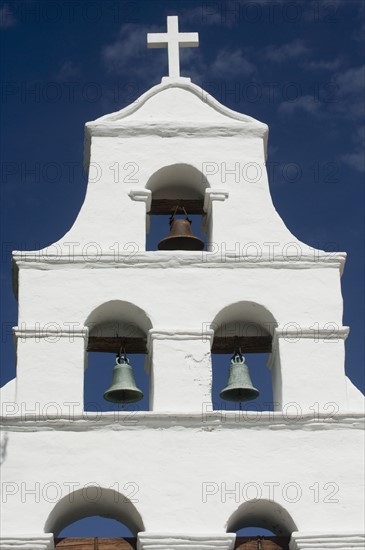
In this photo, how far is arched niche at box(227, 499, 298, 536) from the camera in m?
16.7

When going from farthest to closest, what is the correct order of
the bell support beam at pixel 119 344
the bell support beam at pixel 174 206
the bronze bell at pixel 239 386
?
the bell support beam at pixel 174 206, the bell support beam at pixel 119 344, the bronze bell at pixel 239 386

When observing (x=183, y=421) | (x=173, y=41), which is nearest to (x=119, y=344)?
(x=183, y=421)

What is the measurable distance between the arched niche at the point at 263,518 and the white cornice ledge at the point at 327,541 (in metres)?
0.16

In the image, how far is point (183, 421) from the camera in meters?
17.0

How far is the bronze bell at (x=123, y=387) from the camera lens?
17.8m

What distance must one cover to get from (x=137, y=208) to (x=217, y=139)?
1.44m

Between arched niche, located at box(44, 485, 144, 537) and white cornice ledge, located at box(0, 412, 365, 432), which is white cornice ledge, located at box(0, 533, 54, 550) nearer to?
arched niche, located at box(44, 485, 144, 537)

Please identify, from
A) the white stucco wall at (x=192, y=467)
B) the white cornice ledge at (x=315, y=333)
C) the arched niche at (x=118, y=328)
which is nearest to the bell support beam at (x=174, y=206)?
the arched niche at (x=118, y=328)

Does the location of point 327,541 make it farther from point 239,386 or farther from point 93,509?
point 93,509

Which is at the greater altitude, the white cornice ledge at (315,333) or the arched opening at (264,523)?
the white cornice ledge at (315,333)

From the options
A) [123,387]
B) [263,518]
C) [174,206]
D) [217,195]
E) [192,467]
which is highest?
[174,206]

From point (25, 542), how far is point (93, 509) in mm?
1066

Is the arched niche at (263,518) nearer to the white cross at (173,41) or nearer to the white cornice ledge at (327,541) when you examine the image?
the white cornice ledge at (327,541)

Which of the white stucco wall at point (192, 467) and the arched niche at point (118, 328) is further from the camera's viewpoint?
the arched niche at point (118, 328)
